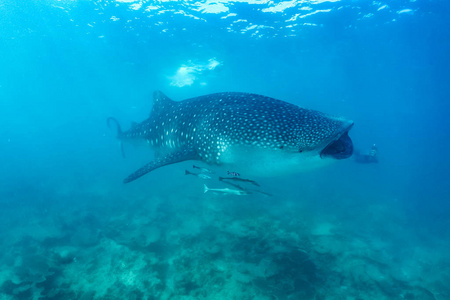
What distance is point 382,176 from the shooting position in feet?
91.6

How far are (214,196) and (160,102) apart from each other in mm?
6421

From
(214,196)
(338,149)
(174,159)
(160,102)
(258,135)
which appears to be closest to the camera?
(338,149)

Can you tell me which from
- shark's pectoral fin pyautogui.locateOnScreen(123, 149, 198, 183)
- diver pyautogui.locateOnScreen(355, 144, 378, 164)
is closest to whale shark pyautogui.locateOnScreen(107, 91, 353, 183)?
shark's pectoral fin pyautogui.locateOnScreen(123, 149, 198, 183)

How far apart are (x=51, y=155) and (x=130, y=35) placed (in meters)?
17.6

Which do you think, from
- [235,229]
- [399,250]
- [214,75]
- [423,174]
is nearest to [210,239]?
[235,229]

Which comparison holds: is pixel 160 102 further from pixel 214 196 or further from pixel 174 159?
pixel 214 196

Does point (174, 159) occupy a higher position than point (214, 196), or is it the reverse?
point (174, 159)

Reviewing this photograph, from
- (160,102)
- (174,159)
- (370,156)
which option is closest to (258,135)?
(174,159)

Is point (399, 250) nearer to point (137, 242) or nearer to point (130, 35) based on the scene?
point (137, 242)

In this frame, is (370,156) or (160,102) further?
(370,156)

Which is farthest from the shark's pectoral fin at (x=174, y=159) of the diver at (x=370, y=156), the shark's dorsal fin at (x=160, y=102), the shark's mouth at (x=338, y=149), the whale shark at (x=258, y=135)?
the diver at (x=370, y=156)

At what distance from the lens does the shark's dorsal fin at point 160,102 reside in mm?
8406

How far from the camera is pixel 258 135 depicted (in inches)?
183

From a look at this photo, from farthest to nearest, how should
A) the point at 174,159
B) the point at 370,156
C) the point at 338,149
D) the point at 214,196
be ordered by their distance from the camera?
the point at 370,156, the point at 214,196, the point at 174,159, the point at 338,149
